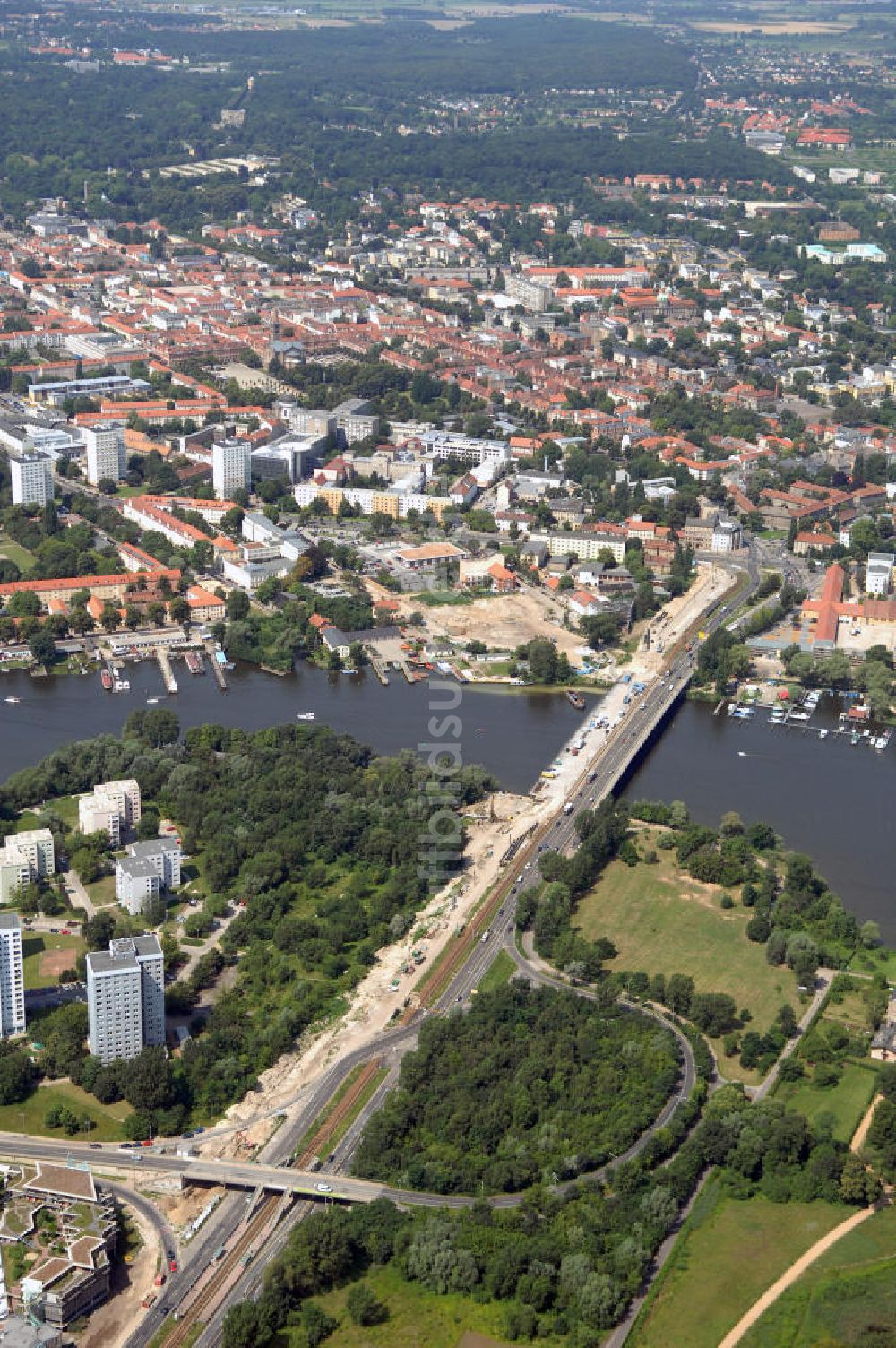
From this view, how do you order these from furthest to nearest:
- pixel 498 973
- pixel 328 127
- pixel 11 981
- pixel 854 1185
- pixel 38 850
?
pixel 328 127 → pixel 38 850 → pixel 498 973 → pixel 11 981 → pixel 854 1185

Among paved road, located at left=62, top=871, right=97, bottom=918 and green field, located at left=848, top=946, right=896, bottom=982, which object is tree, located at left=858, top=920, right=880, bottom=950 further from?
paved road, located at left=62, top=871, right=97, bottom=918

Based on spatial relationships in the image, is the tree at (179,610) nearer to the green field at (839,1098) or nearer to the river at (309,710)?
the river at (309,710)

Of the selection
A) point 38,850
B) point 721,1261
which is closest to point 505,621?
point 38,850

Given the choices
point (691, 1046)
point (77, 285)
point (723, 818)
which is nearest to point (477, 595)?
point (723, 818)

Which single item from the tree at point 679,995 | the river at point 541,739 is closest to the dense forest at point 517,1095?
the tree at point 679,995

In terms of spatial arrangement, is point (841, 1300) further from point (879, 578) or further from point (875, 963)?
point (879, 578)

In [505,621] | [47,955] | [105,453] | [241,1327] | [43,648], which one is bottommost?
[505,621]

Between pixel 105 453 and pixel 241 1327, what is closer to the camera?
pixel 241 1327

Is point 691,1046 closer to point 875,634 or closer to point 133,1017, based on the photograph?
point 133,1017
